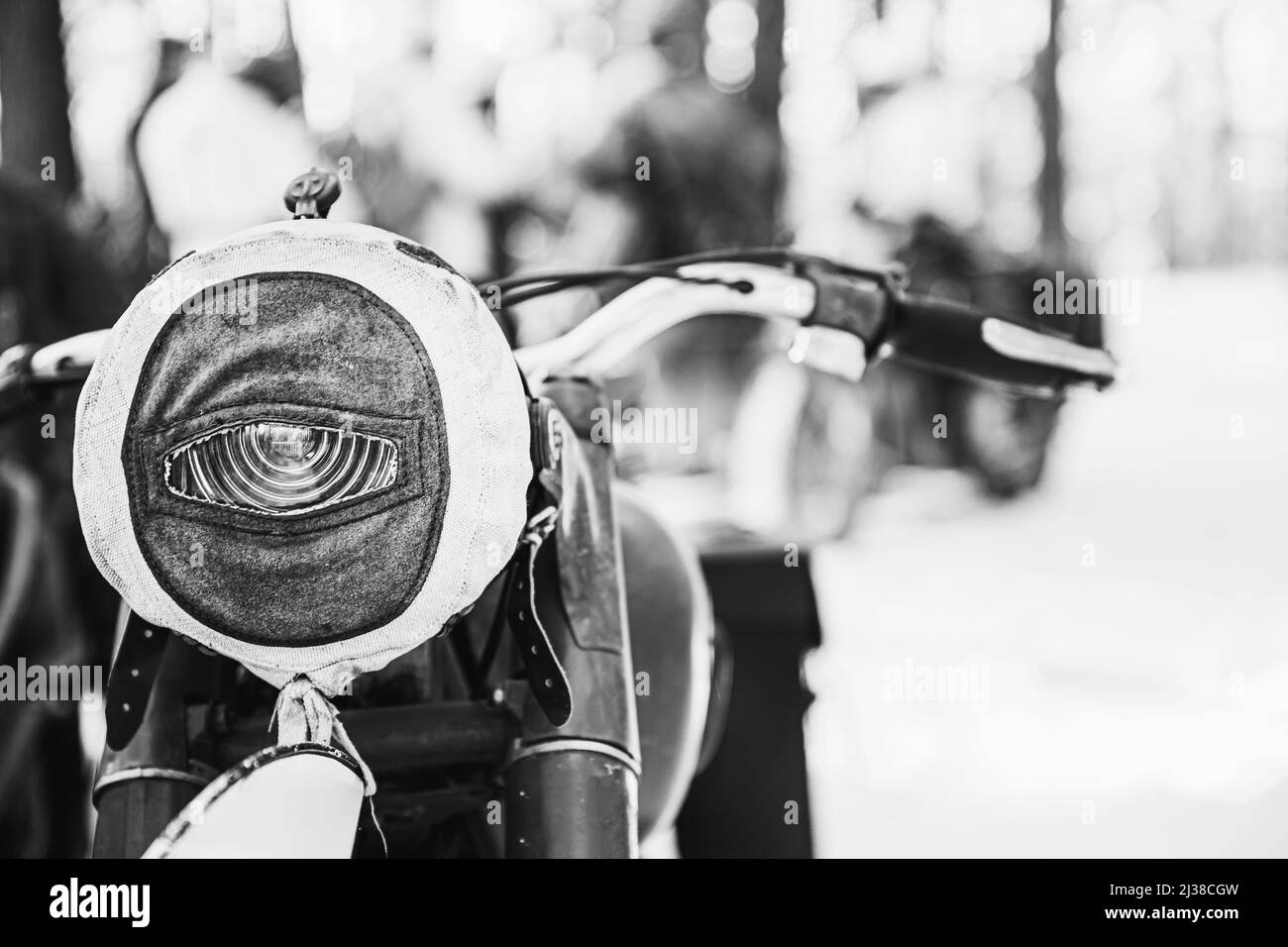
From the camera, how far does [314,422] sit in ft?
2.60

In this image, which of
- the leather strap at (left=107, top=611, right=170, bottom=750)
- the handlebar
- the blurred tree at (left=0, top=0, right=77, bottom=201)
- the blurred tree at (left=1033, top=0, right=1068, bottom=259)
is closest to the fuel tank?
the handlebar

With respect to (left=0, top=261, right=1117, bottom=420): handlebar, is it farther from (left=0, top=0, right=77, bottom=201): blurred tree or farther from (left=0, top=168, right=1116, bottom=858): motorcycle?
(left=0, top=0, right=77, bottom=201): blurred tree

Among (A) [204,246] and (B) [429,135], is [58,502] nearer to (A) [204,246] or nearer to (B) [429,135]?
(A) [204,246]

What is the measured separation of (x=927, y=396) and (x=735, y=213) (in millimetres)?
2205

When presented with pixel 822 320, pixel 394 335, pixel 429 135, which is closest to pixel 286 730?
pixel 394 335

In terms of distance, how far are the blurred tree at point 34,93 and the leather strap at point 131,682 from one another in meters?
4.92

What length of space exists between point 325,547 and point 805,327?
53cm

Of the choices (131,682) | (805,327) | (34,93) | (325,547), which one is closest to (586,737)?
(325,547)

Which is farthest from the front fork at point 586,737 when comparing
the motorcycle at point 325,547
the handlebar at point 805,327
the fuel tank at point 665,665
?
the fuel tank at point 665,665

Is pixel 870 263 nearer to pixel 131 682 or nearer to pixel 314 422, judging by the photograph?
pixel 314 422

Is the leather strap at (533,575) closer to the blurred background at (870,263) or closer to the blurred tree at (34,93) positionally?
the blurred background at (870,263)

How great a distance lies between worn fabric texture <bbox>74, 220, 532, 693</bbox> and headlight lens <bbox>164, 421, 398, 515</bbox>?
1 centimetres

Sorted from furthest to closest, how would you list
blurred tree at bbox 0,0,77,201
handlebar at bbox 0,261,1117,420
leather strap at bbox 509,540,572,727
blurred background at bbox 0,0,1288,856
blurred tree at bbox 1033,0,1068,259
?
blurred tree at bbox 1033,0,1068,259, blurred tree at bbox 0,0,77,201, blurred background at bbox 0,0,1288,856, handlebar at bbox 0,261,1117,420, leather strap at bbox 509,540,572,727

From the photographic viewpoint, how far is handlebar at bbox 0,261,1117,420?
1.12 m
